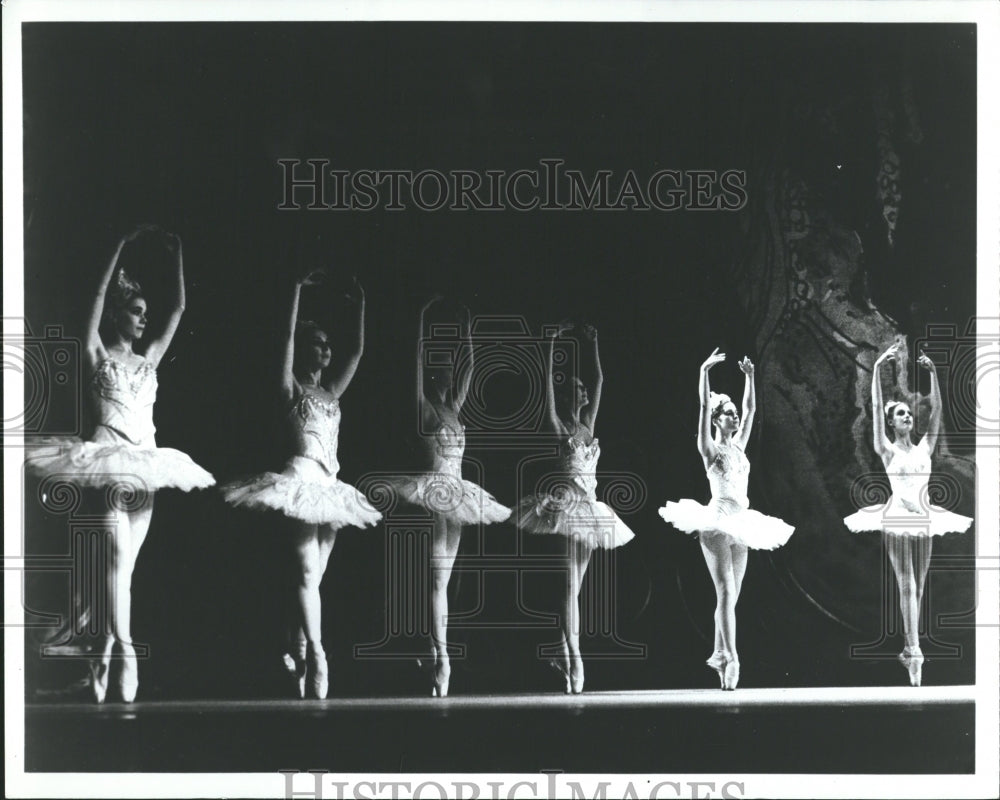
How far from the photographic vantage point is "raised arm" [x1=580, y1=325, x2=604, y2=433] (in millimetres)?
4008

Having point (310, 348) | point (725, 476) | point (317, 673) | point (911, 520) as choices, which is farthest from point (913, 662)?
point (310, 348)

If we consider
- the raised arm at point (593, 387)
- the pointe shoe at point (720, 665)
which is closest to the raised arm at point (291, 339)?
the raised arm at point (593, 387)

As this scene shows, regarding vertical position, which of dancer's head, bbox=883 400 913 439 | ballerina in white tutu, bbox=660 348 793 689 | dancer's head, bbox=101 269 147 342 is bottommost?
ballerina in white tutu, bbox=660 348 793 689

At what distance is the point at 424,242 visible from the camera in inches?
157

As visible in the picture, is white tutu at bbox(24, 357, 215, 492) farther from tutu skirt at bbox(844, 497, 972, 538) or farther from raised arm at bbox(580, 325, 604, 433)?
tutu skirt at bbox(844, 497, 972, 538)

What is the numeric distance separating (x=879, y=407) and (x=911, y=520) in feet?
1.55

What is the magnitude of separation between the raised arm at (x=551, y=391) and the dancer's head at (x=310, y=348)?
878 mm

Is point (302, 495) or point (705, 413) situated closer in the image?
point (302, 495)

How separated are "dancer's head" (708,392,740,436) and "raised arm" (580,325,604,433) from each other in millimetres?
449

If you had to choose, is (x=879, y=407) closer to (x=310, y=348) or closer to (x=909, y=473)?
(x=909, y=473)

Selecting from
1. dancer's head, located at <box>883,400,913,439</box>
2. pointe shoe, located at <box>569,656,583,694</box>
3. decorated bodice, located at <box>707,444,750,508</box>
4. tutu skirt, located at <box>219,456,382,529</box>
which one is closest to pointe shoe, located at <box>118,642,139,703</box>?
tutu skirt, located at <box>219,456,382,529</box>

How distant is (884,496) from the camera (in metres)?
4.06

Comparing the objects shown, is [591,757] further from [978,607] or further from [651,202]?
[651,202]

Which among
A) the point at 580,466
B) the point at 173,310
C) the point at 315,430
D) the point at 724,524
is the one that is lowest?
the point at 724,524
